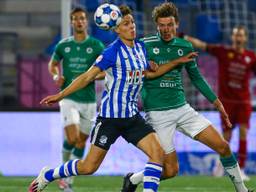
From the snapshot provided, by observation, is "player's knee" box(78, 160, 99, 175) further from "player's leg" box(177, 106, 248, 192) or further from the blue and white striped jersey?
"player's leg" box(177, 106, 248, 192)

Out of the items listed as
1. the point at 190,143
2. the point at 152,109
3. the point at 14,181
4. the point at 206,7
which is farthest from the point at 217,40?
the point at 152,109

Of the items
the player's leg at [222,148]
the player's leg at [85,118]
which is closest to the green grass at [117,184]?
the player's leg at [85,118]

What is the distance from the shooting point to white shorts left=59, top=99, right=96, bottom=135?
11.3 meters

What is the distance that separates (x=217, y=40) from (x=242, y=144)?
12.3 ft

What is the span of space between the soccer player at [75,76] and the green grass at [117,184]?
19.1 inches

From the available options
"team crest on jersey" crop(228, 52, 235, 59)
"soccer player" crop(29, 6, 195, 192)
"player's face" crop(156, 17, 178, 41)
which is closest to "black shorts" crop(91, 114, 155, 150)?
"soccer player" crop(29, 6, 195, 192)

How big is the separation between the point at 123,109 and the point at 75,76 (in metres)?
3.00

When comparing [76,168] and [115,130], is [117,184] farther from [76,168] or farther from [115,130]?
[115,130]

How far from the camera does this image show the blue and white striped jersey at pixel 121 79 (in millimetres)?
8273

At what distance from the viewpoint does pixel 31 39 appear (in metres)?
17.6

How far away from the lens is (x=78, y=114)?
11.5 metres

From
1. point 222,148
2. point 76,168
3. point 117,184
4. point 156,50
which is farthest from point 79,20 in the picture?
point 76,168

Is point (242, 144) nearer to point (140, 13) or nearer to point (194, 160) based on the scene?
point (194, 160)

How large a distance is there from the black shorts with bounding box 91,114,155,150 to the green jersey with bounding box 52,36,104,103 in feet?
9.72
